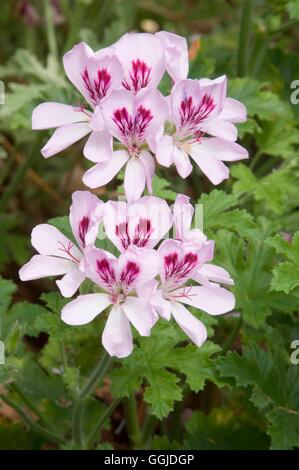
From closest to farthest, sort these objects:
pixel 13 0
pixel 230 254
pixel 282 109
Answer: pixel 230 254, pixel 282 109, pixel 13 0

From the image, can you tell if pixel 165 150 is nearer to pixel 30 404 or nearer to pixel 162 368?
pixel 162 368

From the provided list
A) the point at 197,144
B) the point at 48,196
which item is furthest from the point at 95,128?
the point at 48,196

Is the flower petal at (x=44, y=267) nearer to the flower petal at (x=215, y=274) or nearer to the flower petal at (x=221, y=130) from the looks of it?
the flower petal at (x=215, y=274)

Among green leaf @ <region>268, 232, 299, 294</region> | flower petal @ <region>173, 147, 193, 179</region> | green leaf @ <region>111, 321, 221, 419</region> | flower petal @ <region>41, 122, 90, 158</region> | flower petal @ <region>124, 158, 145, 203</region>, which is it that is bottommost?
green leaf @ <region>111, 321, 221, 419</region>

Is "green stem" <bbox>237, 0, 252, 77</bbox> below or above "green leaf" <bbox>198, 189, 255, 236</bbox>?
above

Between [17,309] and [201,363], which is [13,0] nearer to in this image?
[17,309]

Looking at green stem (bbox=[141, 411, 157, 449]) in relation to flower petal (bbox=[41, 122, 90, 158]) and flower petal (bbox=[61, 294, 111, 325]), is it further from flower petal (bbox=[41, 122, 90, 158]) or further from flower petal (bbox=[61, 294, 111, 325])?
flower petal (bbox=[41, 122, 90, 158])

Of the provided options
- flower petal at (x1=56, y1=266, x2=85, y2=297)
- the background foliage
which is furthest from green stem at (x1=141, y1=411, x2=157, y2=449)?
flower petal at (x1=56, y1=266, x2=85, y2=297)
